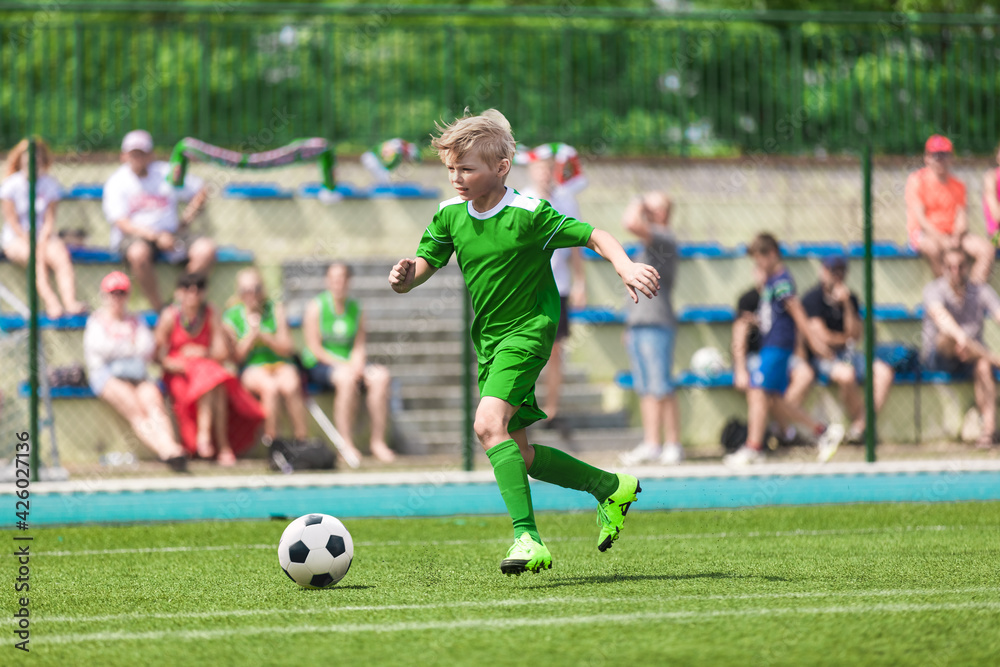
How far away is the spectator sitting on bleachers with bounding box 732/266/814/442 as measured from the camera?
11.1 m

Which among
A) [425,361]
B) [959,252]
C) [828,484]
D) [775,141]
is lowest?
[828,484]

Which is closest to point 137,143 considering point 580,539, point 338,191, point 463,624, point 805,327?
point 338,191

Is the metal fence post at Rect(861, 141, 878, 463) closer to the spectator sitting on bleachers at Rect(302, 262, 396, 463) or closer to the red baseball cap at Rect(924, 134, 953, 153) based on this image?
the red baseball cap at Rect(924, 134, 953, 153)

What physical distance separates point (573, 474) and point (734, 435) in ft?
18.5

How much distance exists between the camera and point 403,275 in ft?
18.0

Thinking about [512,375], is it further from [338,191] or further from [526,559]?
[338,191]

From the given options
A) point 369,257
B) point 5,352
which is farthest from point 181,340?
point 369,257

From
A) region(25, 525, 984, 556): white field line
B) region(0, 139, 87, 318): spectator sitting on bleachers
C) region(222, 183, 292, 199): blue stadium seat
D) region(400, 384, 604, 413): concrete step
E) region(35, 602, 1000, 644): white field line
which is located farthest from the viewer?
region(222, 183, 292, 199): blue stadium seat

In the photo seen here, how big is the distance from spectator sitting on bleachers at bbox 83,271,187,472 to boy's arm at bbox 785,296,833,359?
515 centimetres

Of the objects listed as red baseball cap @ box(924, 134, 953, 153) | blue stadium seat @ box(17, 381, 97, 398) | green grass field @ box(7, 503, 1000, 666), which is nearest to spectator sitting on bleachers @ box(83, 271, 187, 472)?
blue stadium seat @ box(17, 381, 97, 398)

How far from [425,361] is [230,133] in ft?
12.8

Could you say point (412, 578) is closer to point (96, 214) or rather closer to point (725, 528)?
point (725, 528)

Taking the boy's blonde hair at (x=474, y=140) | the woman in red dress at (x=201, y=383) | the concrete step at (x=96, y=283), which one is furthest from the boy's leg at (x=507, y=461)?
the concrete step at (x=96, y=283)

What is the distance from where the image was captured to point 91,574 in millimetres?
5930
